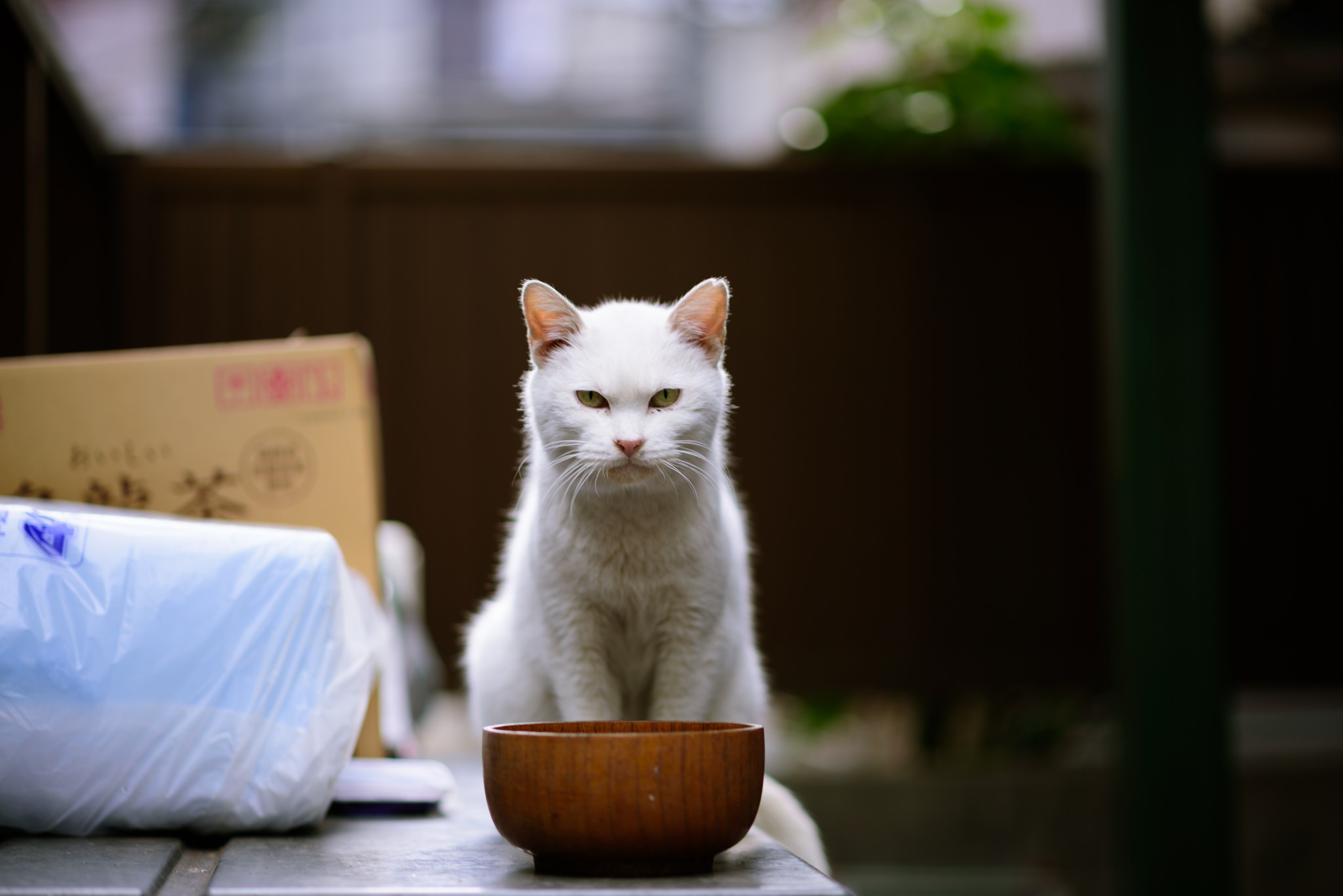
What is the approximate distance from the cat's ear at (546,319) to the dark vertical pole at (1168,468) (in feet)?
6.14

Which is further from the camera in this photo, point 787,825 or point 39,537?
point 787,825

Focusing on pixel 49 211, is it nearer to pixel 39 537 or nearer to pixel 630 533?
pixel 39 537

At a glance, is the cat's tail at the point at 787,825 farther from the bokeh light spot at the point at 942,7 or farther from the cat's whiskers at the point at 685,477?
the bokeh light spot at the point at 942,7

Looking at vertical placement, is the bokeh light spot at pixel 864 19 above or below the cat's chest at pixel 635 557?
above

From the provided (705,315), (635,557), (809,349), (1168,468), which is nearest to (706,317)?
(705,315)

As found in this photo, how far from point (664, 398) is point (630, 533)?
155mm

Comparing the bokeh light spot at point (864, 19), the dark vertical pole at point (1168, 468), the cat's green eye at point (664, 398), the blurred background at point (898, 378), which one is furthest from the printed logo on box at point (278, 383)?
the bokeh light spot at point (864, 19)

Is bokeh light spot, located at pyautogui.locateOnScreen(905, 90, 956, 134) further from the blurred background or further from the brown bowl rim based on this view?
the brown bowl rim

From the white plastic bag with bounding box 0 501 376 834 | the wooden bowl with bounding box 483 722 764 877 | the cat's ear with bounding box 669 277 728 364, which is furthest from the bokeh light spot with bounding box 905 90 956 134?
the wooden bowl with bounding box 483 722 764 877

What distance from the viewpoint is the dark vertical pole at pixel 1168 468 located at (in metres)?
2.52

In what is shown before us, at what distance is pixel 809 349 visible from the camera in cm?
358

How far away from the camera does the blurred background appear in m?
3.41

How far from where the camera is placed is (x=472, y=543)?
11.5 feet

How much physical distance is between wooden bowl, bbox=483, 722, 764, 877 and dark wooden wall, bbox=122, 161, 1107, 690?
8.46ft
